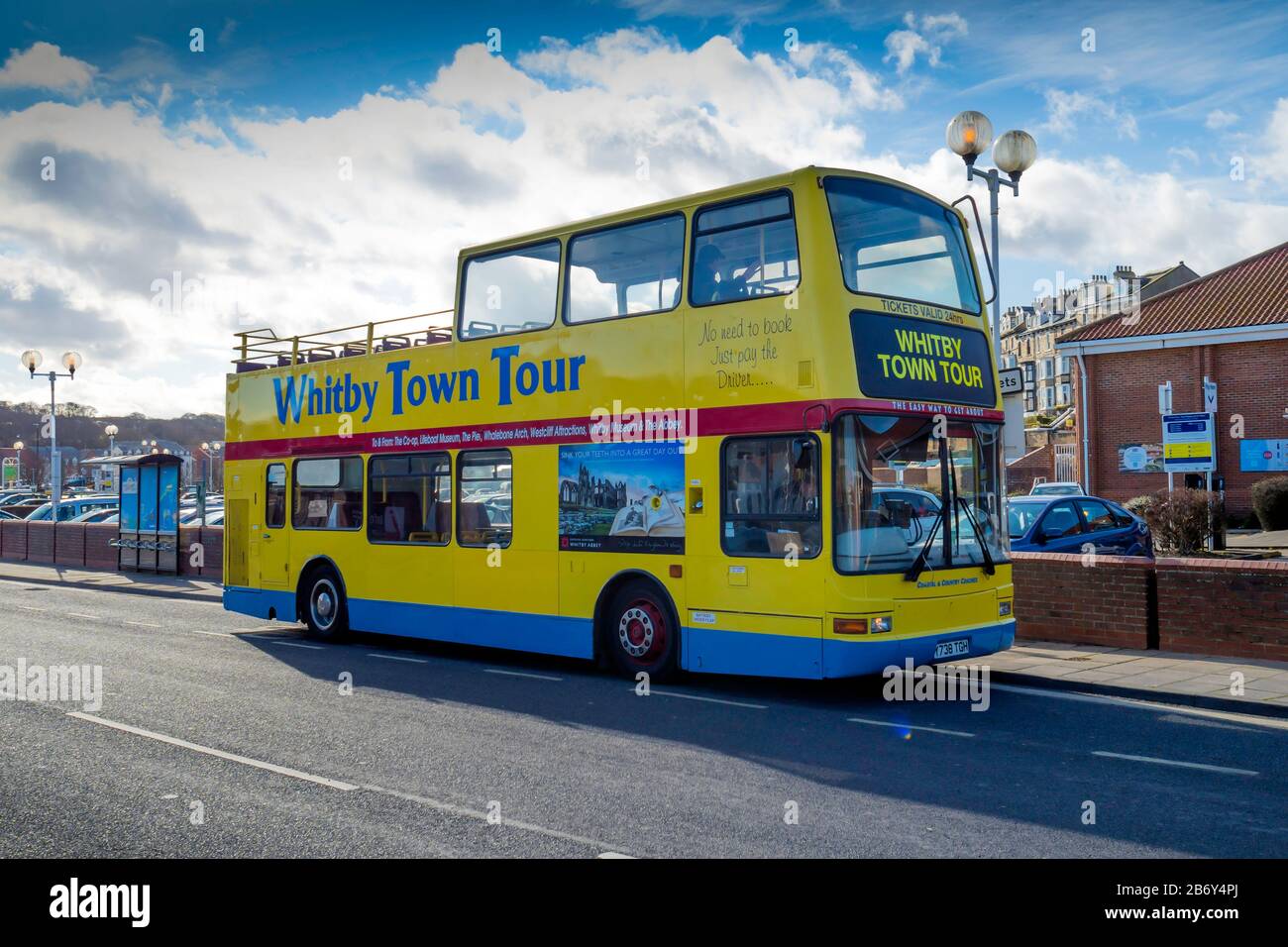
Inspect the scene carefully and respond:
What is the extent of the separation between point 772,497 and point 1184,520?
52.7ft

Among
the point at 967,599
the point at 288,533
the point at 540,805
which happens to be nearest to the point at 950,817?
the point at 540,805

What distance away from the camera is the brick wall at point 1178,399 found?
35469 millimetres

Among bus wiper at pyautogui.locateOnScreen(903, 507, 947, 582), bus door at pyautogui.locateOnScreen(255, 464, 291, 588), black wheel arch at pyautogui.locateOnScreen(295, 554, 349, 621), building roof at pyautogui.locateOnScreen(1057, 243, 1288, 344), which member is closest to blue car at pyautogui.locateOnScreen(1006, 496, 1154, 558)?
bus wiper at pyautogui.locateOnScreen(903, 507, 947, 582)

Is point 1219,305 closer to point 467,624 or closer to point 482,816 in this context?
point 467,624

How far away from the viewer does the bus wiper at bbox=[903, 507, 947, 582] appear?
9.20 meters

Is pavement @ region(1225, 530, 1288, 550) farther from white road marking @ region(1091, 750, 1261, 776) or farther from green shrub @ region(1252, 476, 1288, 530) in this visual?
white road marking @ region(1091, 750, 1261, 776)

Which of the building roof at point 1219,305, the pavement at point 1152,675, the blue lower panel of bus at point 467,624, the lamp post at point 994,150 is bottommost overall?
the pavement at point 1152,675

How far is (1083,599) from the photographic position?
12281mm

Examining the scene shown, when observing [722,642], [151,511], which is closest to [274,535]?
[722,642]

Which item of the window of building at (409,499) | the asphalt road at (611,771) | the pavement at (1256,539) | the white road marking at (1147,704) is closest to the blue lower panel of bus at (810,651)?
the asphalt road at (611,771)

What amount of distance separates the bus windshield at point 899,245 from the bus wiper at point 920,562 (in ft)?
6.84

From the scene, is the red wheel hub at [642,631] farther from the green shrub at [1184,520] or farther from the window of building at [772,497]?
the green shrub at [1184,520]

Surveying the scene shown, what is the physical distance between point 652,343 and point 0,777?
6.32m
